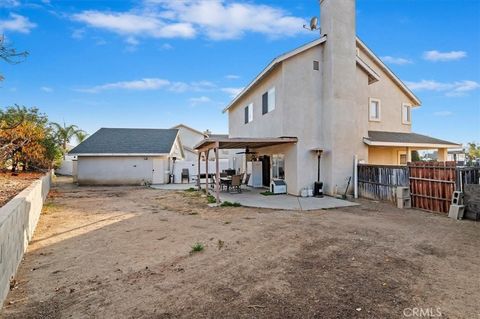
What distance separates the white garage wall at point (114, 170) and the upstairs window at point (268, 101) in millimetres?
10805

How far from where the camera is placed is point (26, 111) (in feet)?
51.3

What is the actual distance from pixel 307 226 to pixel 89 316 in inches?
208

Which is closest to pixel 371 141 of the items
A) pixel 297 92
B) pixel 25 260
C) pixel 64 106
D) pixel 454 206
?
pixel 297 92

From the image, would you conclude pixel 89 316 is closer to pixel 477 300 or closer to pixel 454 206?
pixel 477 300

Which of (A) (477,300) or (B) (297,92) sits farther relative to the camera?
(B) (297,92)

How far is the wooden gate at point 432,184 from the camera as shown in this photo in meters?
8.16

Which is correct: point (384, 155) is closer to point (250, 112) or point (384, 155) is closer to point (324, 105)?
point (324, 105)

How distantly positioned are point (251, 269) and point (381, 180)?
896 cm

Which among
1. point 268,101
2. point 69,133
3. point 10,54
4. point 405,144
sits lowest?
point 405,144

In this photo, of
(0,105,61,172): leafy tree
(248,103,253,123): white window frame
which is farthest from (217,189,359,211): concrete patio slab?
(0,105,61,172): leafy tree

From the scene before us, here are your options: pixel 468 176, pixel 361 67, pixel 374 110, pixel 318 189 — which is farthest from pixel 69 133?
pixel 468 176

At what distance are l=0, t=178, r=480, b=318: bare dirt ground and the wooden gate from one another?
130 centimetres

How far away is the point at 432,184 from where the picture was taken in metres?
8.70

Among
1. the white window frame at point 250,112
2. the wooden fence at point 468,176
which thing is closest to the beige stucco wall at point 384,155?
the wooden fence at point 468,176
